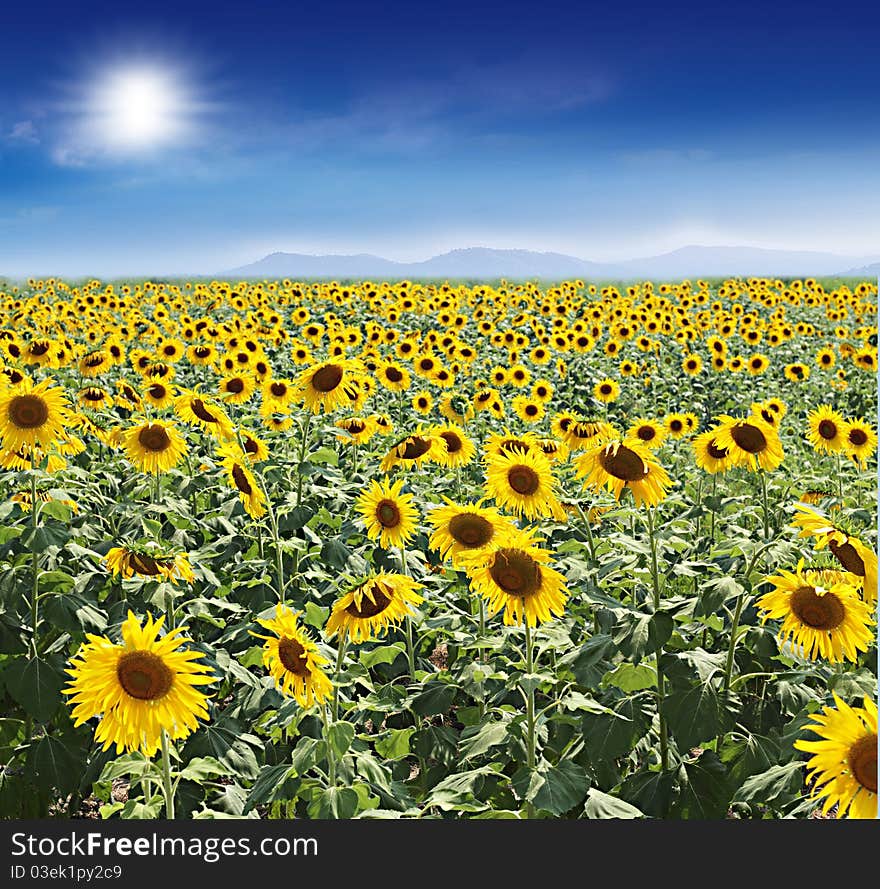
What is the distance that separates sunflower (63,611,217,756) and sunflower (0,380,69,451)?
1678 mm

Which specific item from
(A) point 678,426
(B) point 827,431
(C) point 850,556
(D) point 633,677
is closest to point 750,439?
(C) point 850,556

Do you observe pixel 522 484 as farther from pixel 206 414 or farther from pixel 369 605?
pixel 206 414

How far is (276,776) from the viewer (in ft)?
8.97

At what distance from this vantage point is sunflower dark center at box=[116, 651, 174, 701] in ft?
7.58

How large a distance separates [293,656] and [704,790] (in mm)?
1509

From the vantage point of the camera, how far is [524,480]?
3.68 meters

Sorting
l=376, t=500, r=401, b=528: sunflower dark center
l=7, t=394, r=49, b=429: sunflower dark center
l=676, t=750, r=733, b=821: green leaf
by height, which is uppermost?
l=7, t=394, r=49, b=429: sunflower dark center

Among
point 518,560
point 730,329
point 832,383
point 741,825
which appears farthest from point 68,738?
point 730,329

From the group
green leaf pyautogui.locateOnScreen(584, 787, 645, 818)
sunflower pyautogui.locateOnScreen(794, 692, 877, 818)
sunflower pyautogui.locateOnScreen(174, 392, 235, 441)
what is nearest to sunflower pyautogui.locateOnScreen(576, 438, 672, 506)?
green leaf pyautogui.locateOnScreen(584, 787, 645, 818)

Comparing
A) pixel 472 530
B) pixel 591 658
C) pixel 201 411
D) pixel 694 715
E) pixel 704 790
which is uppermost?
pixel 201 411

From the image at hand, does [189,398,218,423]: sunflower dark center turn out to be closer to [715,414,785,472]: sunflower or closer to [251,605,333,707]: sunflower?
[251,605,333,707]: sunflower

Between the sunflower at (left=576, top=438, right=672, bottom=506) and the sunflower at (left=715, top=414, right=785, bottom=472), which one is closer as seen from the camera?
the sunflower at (left=576, top=438, right=672, bottom=506)

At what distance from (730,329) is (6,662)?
45.4 feet

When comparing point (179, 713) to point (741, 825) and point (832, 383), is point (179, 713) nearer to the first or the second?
point (741, 825)
